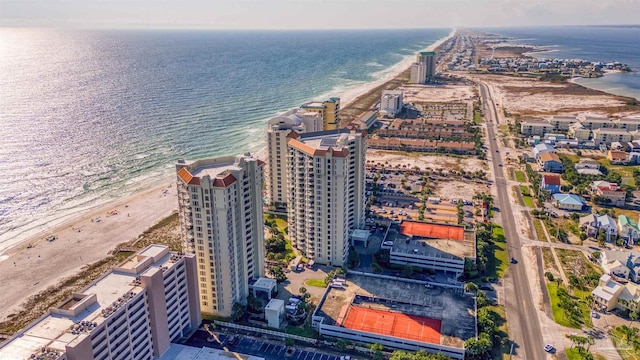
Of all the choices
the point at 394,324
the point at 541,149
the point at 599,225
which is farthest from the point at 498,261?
the point at 541,149

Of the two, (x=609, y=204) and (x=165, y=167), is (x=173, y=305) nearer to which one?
(x=165, y=167)

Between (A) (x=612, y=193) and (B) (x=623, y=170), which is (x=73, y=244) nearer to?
(A) (x=612, y=193)

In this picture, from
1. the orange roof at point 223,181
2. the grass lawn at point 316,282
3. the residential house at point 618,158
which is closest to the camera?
the orange roof at point 223,181

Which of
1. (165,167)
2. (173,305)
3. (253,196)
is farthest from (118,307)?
(165,167)

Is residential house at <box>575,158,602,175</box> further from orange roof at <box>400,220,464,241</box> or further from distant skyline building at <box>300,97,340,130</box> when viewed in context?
distant skyline building at <box>300,97,340,130</box>

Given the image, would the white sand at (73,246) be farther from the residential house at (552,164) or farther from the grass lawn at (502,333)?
the residential house at (552,164)

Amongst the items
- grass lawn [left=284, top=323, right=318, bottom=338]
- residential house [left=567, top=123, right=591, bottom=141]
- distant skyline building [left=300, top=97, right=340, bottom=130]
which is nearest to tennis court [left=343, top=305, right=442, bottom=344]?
grass lawn [left=284, top=323, right=318, bottom=338]

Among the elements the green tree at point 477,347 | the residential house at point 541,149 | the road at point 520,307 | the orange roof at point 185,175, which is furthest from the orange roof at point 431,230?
the residential house at point 541,149
